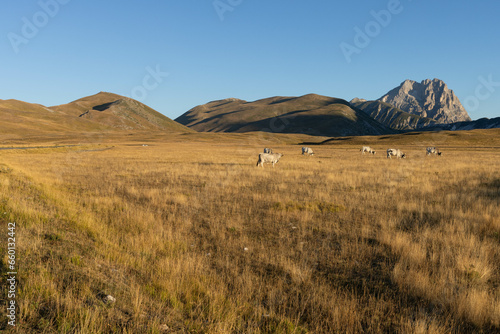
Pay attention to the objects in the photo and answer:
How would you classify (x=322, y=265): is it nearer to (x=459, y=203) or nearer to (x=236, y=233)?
(x=236, y=233)

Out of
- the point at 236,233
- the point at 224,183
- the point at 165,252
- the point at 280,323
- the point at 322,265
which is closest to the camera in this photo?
the point at 280,323

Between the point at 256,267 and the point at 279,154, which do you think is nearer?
the point at 256,267

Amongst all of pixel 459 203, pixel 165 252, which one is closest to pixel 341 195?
pixel 459 203

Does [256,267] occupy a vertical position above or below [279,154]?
below

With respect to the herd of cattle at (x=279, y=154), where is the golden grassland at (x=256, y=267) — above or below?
below

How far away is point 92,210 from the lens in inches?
407

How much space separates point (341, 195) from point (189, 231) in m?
8.63

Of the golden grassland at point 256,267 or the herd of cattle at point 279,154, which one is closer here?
the golden grassland at point 256,267

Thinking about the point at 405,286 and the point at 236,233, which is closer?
the point at 405,286

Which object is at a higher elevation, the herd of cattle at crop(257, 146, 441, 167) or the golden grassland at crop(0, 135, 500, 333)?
the herd of cattle at crop(257, 146, 441, 167)

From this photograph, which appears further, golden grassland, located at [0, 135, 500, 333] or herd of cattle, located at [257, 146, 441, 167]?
herd of cattle, located at [257, 146, 441, 167]

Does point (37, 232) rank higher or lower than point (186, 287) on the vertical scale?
higher

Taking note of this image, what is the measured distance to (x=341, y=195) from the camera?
45.6 ft

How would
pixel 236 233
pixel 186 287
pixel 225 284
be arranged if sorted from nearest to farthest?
pixel 186 287 → pixel 225 284 → pixel 236 233
